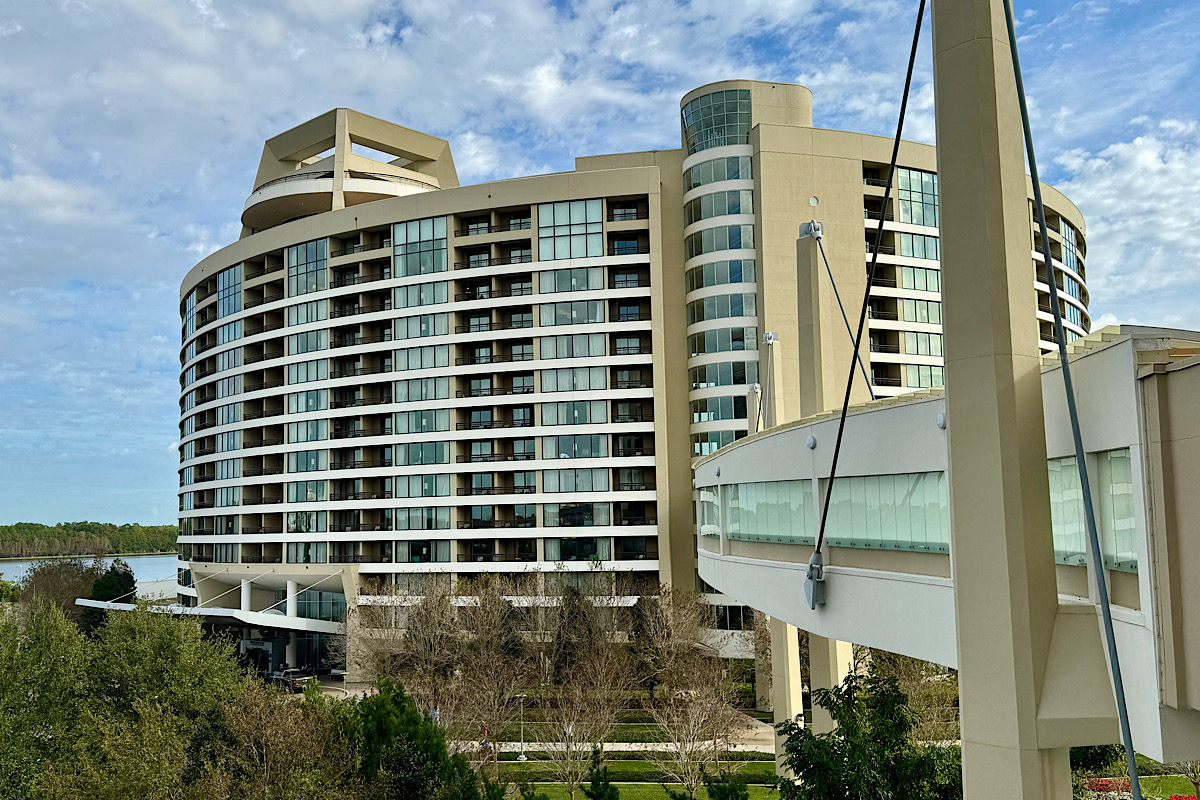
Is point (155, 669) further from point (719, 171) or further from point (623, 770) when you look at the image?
point (719, 171)

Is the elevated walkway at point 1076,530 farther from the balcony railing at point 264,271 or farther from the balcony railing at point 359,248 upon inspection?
the balcony railing at point 264,271

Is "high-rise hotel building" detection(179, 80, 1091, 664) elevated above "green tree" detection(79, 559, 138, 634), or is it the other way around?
"high-rise hotel building" detection(179, 80, 1091, 664)

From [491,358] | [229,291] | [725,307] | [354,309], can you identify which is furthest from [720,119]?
[229,291]

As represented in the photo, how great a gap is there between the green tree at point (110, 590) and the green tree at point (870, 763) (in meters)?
79.6

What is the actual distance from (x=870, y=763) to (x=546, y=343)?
5523 cm

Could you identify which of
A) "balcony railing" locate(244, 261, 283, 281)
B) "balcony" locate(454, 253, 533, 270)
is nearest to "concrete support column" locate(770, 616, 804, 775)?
"balcony" locate(454, 253, 533, 270)

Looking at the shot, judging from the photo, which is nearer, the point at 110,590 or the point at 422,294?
the point at 422,294

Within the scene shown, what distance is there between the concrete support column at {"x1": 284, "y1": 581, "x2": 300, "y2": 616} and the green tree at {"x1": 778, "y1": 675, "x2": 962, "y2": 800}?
195ft

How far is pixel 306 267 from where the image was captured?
76.8 meters

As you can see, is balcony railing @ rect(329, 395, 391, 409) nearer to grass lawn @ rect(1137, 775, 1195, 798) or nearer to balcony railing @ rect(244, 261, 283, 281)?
balcony railing @ rect(244, 261, 283, 281)

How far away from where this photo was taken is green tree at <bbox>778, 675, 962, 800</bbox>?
635 inches

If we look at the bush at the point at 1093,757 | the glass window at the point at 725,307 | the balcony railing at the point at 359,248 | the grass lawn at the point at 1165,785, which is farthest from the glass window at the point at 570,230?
the bush at the point at 1093,757

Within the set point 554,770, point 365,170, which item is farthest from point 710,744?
point 365,170

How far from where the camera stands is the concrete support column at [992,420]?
31.7 ft
